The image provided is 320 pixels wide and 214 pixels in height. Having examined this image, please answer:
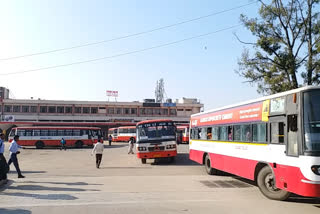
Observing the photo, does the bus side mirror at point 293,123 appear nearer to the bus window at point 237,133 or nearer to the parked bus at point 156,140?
the bus window at point 237,133

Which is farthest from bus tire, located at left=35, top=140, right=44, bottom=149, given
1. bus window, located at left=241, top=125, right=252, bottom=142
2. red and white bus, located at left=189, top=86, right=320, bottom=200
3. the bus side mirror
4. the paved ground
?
the bus side mirror

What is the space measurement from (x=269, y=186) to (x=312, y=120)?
2.64 m

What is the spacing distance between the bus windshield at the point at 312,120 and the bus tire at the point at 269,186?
1921 millimetres

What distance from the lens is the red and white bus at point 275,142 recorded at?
695 cm

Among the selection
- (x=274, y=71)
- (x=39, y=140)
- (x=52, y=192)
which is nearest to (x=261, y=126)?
(x=52, y=192)

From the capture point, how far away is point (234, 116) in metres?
11.6

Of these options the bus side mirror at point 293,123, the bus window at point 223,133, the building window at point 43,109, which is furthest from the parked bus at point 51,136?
the building window at point 43,109

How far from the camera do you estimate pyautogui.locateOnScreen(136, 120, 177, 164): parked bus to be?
18688 mm

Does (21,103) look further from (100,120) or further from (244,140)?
(244,140)

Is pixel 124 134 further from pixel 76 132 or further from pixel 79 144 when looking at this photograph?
pixel 76 132

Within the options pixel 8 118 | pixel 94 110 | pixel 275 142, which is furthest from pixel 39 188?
pixel 8 118

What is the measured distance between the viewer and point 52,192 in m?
Result: 9.77

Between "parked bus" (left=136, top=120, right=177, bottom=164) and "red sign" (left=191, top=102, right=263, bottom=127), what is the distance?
366cm

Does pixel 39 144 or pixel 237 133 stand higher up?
pixel 237 133
